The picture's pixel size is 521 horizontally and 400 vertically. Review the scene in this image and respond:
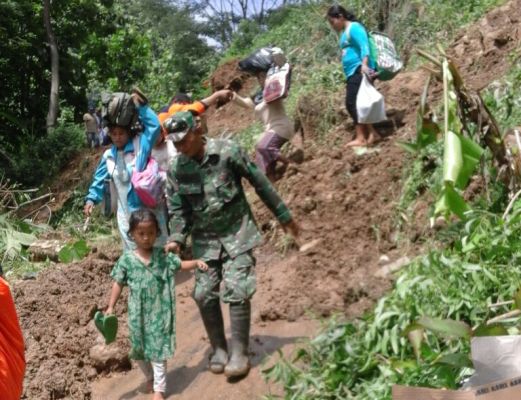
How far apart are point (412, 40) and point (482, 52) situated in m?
2.24

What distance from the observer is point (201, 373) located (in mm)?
5527

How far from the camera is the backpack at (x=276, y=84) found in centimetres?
787

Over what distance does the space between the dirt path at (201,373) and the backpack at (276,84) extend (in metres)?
2.32

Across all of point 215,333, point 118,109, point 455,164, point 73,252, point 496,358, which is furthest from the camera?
point 73,252

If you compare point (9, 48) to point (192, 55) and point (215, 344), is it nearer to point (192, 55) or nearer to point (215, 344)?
point (215, 344)

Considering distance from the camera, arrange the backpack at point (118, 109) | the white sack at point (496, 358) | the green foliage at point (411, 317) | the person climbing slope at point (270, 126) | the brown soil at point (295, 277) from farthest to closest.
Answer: the person climbing slope at point (270, 126) < the backpack at point (118, 109) < the brown soil at point (295, 277) < the green foliage at point (411, 317) < the white sack at point (496, 358)

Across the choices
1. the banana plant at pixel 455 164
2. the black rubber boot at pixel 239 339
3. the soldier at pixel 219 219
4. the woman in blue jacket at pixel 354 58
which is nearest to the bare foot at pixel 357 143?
the woman in blue jacket at pixel 354 58

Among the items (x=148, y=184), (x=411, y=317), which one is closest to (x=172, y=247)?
(x=148, y=184)

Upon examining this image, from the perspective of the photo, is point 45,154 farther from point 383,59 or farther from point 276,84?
point 383,59

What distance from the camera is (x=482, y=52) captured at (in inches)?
360

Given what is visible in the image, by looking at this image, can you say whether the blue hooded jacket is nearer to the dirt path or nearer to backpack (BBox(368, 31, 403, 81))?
the dirt path

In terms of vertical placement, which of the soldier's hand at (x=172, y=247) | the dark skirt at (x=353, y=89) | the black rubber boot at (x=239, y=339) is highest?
the dark skirt at (x=353, y=89)

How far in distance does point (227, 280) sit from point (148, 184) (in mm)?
1357

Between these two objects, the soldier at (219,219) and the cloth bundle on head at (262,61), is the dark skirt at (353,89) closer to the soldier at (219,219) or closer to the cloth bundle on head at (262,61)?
the cloth bundle on head at (262,61)
